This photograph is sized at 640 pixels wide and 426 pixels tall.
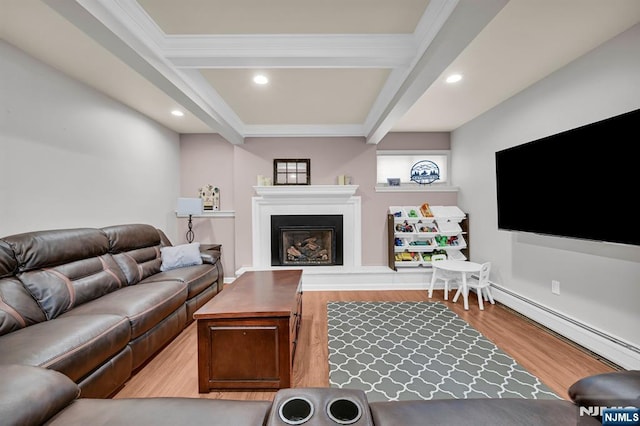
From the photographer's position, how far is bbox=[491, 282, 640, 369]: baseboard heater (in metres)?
2.03

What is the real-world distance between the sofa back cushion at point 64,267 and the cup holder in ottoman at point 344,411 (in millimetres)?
2313

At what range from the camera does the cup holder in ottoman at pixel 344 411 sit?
2.53 feet

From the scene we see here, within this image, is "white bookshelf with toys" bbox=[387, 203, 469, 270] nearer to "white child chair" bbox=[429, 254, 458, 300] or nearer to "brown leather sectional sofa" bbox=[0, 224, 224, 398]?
"white child chair" bbox=[429, 254, 458, 300]

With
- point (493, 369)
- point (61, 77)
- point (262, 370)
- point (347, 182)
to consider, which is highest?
point (61, 77)

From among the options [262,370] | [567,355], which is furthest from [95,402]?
[567,355]

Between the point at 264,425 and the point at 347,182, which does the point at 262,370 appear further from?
the point at 347,182

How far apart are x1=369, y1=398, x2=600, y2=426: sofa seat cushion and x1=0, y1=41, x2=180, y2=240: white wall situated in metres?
3.06

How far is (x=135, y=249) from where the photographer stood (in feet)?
10.1

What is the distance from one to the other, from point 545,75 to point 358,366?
3343mm

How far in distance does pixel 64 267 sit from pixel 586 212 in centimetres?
427

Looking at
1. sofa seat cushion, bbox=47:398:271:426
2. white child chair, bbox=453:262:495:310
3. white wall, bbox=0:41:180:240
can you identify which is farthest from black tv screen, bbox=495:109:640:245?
white wall, bbox=0:41:180:240

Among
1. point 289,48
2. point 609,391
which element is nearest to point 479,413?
point 609,391

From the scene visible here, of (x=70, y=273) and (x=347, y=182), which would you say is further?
(x=347, y=182)

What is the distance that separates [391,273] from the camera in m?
4.10
